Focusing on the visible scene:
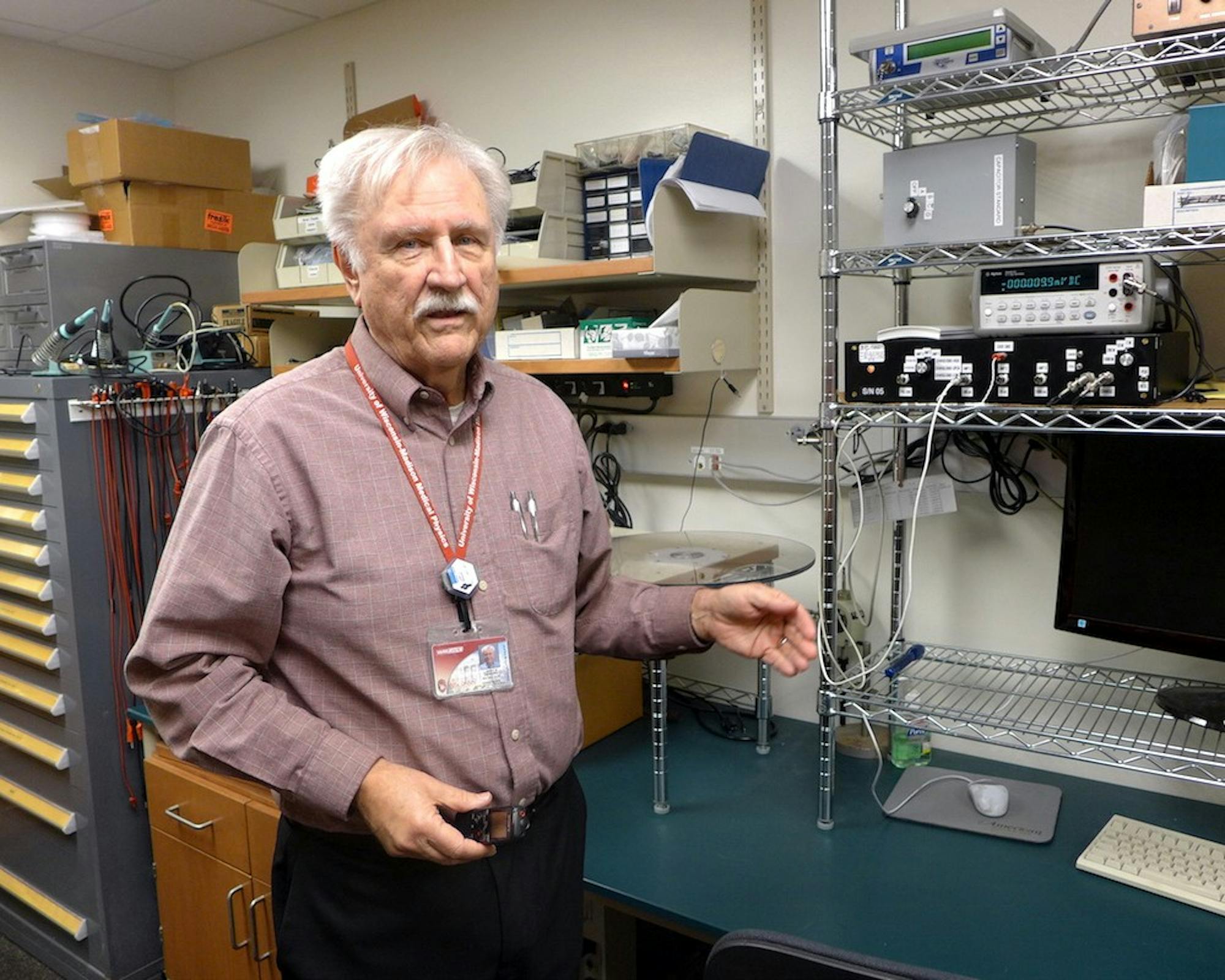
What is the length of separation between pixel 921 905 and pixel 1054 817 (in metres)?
0.40

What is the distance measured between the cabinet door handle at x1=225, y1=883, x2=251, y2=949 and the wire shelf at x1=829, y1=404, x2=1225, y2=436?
1.58 metres

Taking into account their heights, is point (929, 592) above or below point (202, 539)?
below

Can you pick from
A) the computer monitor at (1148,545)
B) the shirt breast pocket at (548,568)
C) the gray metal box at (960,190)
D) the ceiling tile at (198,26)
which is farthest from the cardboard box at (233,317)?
the computer monitor at (1148,545)

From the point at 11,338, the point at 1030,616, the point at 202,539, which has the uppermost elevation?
the point at 11,338

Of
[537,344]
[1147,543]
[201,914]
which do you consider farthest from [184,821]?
[1147,543]

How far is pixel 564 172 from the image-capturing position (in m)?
2.11

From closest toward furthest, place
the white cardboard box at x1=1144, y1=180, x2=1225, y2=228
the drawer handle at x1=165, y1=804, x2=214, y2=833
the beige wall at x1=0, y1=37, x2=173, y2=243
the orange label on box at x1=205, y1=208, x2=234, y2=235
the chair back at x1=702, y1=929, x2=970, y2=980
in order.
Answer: the chair back at x1=702, y1=929, x2=970, y2=980 < the white cardboard box at x1=1144, y1=180, x2=1225, y2=228 < the drawer handle at x1=165, y1=804, x2=214, y2=833 < the orange label on box at x1=205, y1=208, x2=234, y2=235 < the beige wall at x1=0, y1=37, x2=173, y2=243

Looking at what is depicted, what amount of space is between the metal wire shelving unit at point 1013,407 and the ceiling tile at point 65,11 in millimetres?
2192

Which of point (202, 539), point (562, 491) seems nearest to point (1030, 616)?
point (562, 491)

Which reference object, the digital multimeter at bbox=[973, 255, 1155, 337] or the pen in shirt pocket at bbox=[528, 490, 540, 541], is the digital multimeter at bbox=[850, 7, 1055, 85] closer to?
the digital multimeter at bbox=[973, 255, 1155, 337]

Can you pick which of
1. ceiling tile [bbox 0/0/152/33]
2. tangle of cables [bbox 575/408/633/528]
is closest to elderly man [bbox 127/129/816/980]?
tangle of cables [bbox 575/408/633/528]

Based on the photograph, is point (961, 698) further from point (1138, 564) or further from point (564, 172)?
point (564, 172)

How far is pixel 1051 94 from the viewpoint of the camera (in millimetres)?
1701

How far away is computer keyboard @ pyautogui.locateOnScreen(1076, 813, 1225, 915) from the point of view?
147cm
